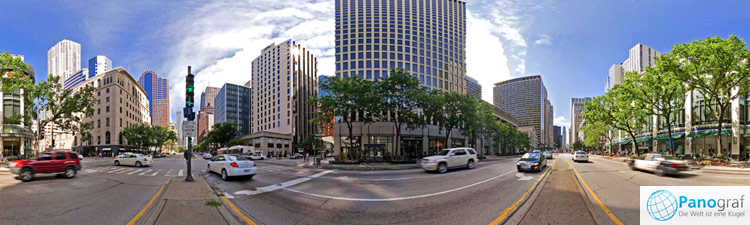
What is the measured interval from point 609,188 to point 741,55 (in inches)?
975

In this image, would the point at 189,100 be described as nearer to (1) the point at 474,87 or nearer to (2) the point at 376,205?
(2) the point at 376,205

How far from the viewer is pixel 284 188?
1256 cm

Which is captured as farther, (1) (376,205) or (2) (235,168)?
(2) (235,168)

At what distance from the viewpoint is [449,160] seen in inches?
802

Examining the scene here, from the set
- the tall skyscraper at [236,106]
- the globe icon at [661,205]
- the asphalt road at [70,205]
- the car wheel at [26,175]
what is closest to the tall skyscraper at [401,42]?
the car wheel at [26,175]

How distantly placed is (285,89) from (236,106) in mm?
51831

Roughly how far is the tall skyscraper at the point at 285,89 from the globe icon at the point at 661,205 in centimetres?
9192

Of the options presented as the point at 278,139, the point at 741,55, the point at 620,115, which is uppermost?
the point at 741,55

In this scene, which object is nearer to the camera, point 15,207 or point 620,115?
→ point 15,207

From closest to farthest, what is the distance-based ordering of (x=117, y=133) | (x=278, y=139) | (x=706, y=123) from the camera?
1. (x=706, y=123)
2. (x=117, y=133)
3. (x=278, y=139)

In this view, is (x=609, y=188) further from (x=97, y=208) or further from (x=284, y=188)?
(x=97, y=208)

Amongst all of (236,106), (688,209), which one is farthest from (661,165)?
(236,106)

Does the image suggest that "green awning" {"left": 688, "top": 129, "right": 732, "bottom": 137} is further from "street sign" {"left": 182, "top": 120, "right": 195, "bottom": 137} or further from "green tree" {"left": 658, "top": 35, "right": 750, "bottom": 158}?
"street sign" {"left": 182, "top": 120, "right": 195, "bottom": 137}

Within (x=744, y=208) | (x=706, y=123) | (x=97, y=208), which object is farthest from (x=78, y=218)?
(x=706, y=123)
